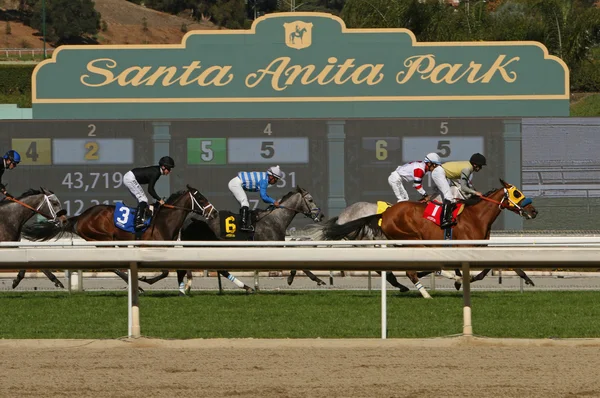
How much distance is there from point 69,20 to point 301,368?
2948 inches

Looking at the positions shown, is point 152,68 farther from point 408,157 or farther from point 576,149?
point 576,149

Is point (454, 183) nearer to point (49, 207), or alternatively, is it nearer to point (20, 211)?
point (49, 207)

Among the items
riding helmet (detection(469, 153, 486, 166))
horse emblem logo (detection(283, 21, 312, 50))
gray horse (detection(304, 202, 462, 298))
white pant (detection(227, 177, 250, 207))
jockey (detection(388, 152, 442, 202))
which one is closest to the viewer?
gray horse (detection(304, 202, 462, 298))

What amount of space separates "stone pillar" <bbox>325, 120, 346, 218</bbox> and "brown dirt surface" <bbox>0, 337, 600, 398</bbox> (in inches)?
505

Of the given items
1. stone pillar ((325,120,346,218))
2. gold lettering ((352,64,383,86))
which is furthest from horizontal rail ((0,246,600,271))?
gold lettering ((352,64,383,86))

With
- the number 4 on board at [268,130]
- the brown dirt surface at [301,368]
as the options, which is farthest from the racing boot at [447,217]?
the number 4 on board at [268,130]

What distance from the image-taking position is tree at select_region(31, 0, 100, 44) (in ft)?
261

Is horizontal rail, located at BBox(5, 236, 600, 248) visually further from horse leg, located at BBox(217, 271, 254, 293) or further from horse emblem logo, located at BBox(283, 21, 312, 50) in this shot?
horse emblem logo, located at BBox(283, 21, 312, 50)

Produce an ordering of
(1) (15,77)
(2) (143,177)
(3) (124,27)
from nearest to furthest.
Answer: (2) (143,177) → (1) (15,77) → (3) (124,27)

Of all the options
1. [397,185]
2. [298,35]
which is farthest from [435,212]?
[298,35]

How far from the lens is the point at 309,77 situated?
75.0ft

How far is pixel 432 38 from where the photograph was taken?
35.3 m

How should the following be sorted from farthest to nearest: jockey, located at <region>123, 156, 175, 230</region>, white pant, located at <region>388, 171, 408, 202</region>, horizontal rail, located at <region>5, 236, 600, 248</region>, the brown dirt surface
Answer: white pant, located at <region>388, 171, 408, 202</region>, jockey, located at <region>123, 156, 175, 230</region>, horizontal rail, located at <region>5, 236, 600, 248</region>, the brown dirt surface

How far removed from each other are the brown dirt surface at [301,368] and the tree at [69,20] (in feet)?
238
